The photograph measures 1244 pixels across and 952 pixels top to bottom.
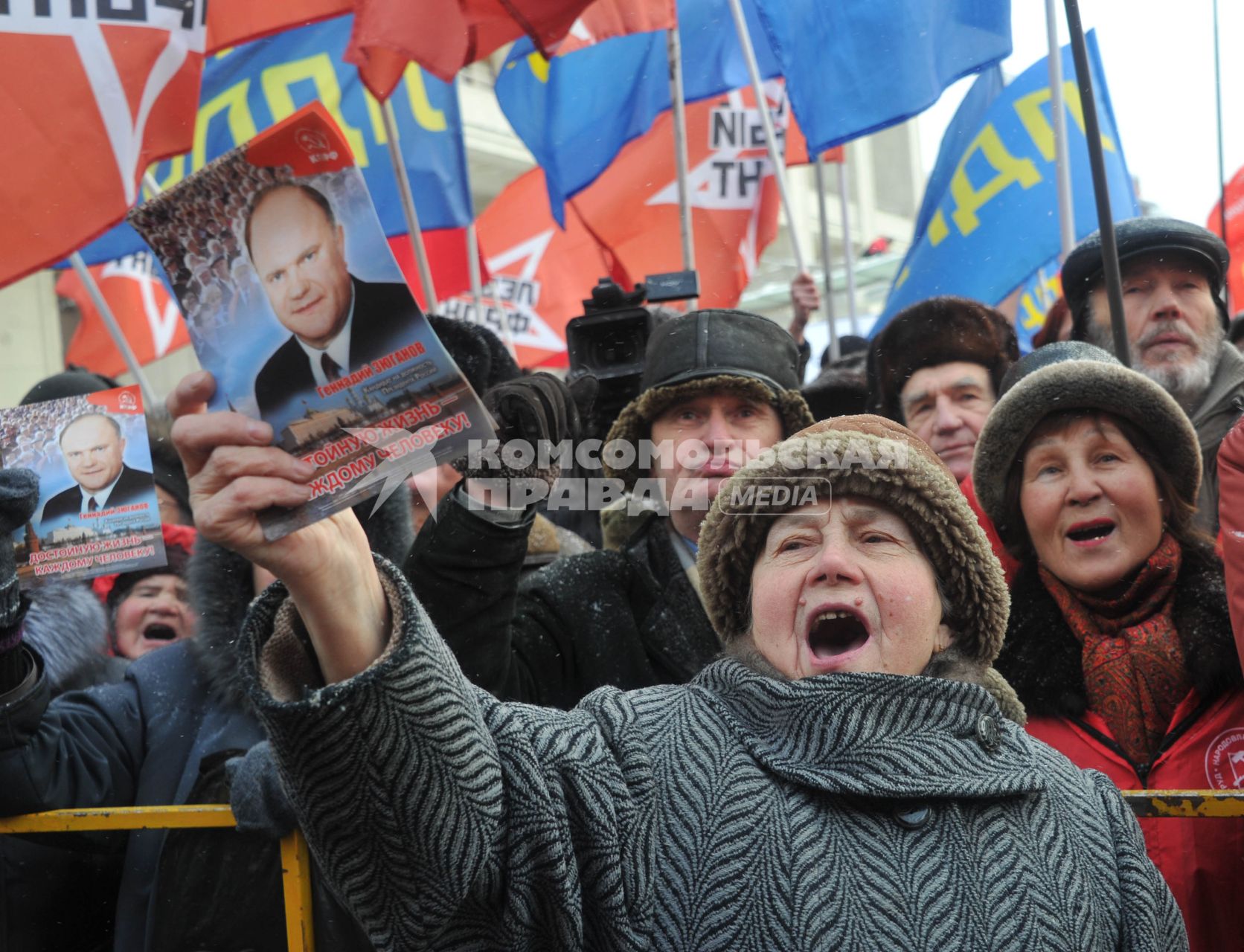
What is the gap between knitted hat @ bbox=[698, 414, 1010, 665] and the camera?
72.8 inches

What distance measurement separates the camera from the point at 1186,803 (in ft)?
6.33

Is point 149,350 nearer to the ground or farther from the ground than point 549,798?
farther from the ground

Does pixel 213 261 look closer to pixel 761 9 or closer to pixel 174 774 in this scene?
pixel 174 774

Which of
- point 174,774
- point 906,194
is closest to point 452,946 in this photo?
point 174,774

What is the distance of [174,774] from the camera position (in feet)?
7.95

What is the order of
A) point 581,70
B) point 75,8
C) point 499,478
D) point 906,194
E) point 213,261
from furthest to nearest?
point 906,194 < point 581,70 < point 75,8 < point 499,478 < point 213,261

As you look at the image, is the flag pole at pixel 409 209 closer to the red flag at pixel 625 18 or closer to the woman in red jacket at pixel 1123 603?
the red flag at pixel 625 18

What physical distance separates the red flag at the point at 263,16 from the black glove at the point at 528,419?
9.40ft

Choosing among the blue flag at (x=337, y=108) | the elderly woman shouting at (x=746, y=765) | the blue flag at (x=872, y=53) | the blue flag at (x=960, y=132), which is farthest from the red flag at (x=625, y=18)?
the elderly woman shouting at (x=746, y=765)

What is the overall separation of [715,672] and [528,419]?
0.56 meters

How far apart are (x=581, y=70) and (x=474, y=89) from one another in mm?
13015

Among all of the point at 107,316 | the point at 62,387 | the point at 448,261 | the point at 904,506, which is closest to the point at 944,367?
the point at 904,506

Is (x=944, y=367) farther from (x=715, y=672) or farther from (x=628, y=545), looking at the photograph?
(x=715, y=672)

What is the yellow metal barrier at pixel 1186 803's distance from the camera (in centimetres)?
190
